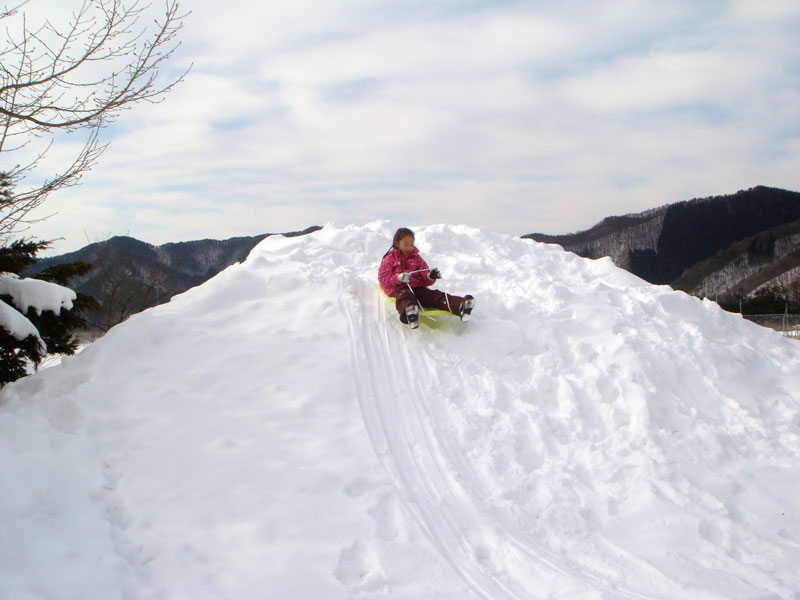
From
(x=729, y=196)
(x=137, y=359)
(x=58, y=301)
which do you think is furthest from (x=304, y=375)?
(x=729, y=196)

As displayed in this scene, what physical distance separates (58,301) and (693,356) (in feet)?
22.0

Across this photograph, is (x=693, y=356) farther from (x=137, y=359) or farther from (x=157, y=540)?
(x=137, y=359)

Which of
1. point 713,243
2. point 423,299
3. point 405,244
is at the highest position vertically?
point 713,243

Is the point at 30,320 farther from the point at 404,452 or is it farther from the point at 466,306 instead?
the point at 466,306

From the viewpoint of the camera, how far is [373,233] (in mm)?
9703

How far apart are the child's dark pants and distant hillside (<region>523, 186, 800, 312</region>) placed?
1505 inches

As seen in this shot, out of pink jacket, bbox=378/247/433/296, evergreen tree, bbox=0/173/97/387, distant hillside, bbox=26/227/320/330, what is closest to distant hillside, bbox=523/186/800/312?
distant hillside, bbox=26/227/320/330

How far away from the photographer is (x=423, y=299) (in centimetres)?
703

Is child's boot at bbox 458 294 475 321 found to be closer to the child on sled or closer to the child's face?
the child on sled

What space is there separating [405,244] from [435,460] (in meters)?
3.12

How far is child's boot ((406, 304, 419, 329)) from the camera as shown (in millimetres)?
6656

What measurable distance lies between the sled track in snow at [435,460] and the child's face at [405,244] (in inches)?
28.9

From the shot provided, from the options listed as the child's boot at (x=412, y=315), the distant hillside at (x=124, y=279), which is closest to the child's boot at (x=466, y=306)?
the child's boot at (x=412, y=315)

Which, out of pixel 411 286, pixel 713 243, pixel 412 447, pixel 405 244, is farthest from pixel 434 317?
pixel 713 243
